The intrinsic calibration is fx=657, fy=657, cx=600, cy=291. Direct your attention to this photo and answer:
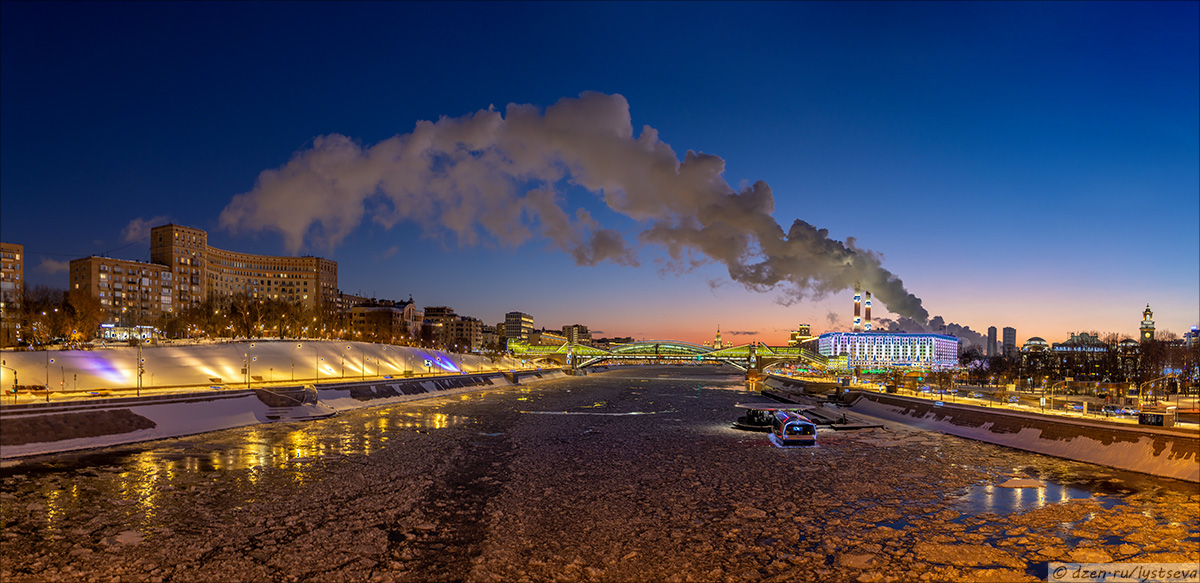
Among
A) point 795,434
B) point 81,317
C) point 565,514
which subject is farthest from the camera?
point 81,317

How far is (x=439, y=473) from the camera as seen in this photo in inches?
965

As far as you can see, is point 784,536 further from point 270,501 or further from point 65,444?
point 65,444

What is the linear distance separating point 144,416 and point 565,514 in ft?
89.3

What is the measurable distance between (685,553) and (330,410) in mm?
39814

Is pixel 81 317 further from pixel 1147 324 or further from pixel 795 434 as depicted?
pixel 1147 324

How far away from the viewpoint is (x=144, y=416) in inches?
1326

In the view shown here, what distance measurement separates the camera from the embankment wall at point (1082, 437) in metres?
25.7

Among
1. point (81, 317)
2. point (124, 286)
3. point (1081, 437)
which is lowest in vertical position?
point (1081, 437)

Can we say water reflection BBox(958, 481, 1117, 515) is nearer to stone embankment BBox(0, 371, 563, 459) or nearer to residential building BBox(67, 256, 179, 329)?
stone embankment BBox(0, 371, 563, 459)

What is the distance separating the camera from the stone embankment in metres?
28.2

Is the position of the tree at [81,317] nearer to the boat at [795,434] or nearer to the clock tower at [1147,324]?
the boat at [795,434]

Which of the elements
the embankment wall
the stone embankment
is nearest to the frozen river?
the embankment wall

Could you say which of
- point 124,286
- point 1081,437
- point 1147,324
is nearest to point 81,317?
point 124,286

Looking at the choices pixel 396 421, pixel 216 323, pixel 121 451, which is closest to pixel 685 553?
pixel 121 451
